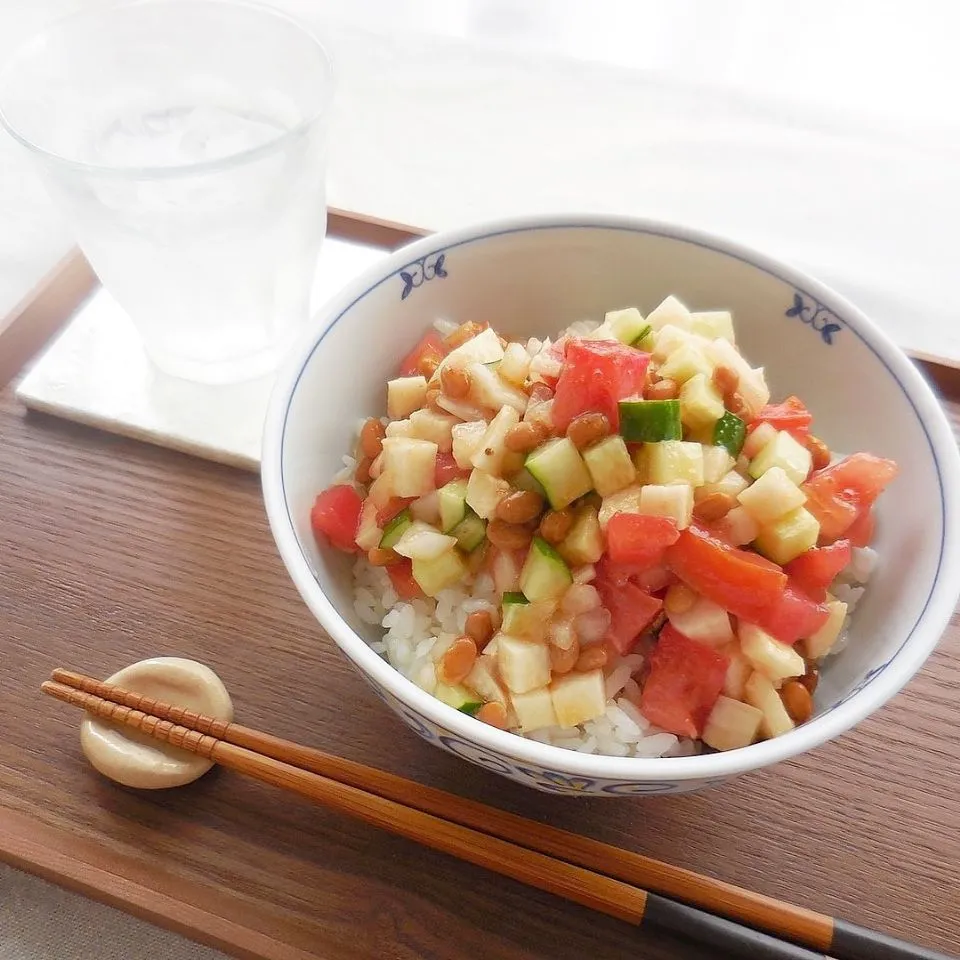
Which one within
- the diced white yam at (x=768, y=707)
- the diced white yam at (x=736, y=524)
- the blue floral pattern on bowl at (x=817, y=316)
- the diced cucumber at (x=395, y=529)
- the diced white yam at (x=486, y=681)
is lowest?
the diced white yam at (x=486, y=681)

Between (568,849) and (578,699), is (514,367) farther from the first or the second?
(568,849)

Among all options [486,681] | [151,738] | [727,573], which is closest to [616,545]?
[727,573]

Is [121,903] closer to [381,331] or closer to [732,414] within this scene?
[381,331]

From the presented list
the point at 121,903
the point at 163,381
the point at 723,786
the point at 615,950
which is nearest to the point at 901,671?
the point at 723,786

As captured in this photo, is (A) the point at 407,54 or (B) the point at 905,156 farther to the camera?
(A) the point at 407,54

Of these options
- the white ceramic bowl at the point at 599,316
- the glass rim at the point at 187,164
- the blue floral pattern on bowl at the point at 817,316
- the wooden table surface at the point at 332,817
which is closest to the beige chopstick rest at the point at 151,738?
the wooden table surface at the point at 332,817

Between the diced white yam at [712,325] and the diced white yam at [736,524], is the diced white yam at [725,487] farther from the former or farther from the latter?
the diced white yam at [712,325]

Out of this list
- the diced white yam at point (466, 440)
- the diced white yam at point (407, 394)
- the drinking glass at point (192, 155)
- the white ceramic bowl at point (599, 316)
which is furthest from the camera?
the drinking glass at point (192, 155)
